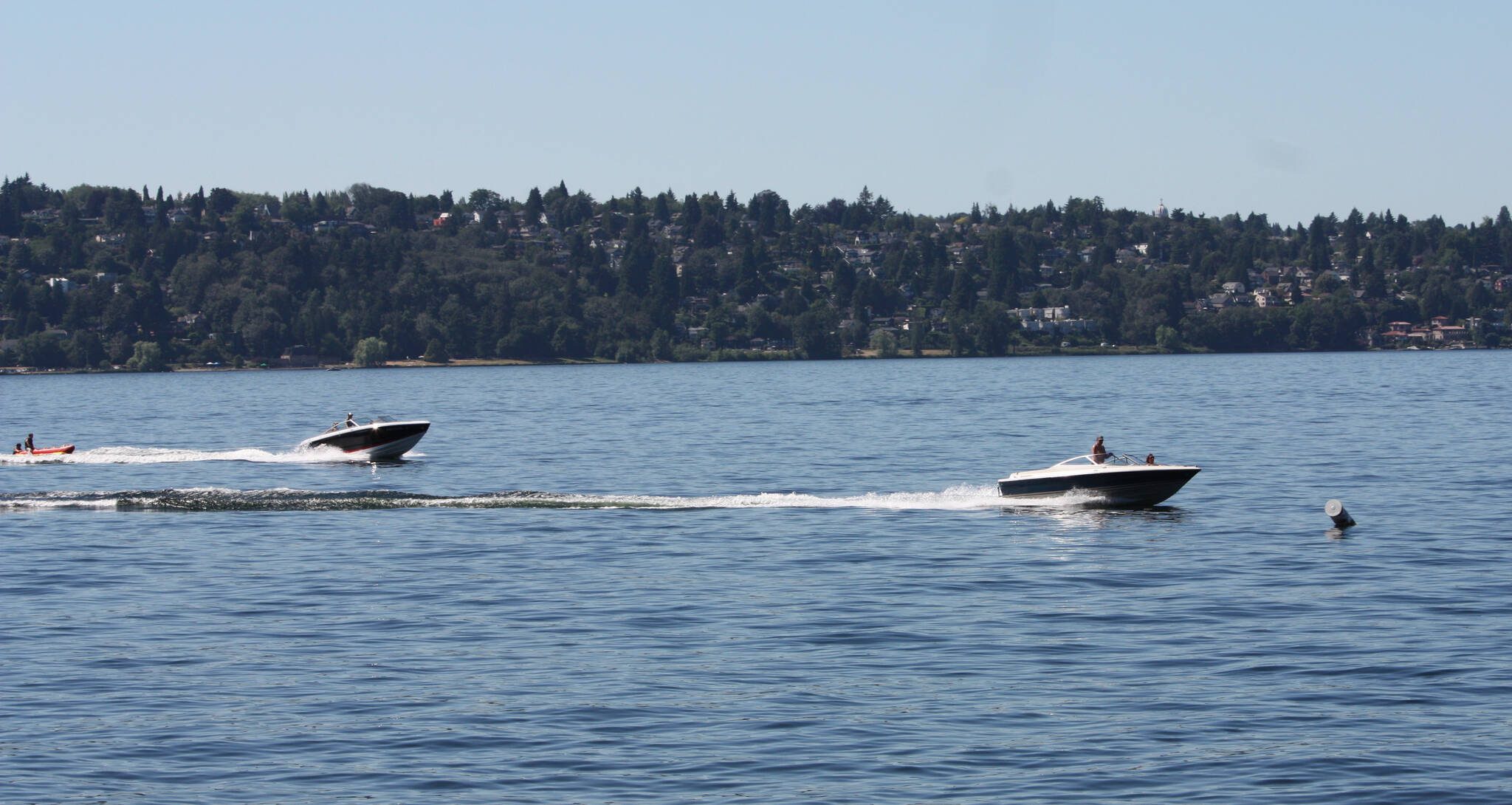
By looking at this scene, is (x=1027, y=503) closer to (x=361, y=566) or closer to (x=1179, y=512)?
(x=1179, y=512)

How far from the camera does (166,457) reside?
70438 mm

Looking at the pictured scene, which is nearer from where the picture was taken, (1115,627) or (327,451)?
(1115,627)

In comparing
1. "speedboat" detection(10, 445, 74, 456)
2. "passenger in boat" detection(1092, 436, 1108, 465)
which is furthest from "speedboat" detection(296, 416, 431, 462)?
"passenger in boat" detection(1092, 436, 1108, 465)

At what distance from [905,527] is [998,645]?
52.3 feet

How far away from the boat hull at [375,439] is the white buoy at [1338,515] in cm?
3916

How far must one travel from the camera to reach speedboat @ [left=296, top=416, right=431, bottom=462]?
224ft

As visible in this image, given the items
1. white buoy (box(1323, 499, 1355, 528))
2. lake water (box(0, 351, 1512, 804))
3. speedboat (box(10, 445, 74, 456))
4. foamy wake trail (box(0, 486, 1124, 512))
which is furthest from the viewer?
speedboat (box(10, 445, 74, 456))

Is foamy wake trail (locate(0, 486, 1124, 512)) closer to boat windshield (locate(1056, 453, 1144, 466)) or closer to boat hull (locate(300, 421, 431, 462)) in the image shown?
boat windshield (locate(1056, 453, 1144, 466))

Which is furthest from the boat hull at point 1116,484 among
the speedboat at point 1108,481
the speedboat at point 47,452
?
the speedboat at point 47,452

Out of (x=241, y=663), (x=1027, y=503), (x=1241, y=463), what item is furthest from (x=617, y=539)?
(x=1241, y=463)

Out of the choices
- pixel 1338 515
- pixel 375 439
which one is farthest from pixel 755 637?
pixel 375 439

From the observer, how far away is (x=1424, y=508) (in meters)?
46.4

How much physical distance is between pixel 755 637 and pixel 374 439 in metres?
43.6

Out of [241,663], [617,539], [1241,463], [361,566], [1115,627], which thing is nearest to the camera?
[241,663]
